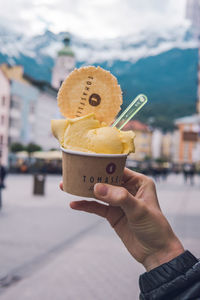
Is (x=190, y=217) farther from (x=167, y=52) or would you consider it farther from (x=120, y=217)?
(x=120, y=217)

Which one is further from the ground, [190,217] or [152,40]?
[152,40]

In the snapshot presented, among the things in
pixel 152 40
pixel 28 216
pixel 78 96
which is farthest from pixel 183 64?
pixel 28 216

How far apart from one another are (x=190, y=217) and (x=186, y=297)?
11369 millimetres

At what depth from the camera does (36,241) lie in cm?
813

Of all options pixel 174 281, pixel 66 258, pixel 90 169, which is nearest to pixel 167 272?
pixel 174 281

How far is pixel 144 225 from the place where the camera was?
165 cm

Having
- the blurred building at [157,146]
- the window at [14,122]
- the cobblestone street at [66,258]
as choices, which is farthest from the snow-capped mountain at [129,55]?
the blurred building at [157,146]

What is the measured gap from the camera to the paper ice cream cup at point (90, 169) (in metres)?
1.73

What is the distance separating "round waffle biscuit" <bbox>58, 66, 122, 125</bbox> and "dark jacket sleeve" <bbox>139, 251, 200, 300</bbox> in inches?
27.1

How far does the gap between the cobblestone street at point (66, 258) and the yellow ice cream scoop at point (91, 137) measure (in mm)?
3648

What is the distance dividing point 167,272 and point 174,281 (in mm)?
61

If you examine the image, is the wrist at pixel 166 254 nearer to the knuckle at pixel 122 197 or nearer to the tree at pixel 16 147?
the knuckle at pixel 122 197

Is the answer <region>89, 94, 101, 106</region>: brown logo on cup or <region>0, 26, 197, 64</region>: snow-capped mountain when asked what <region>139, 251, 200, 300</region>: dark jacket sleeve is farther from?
<region>0, 26, 197, 64</region>: snow-capped mountain

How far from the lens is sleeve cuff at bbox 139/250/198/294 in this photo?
1.62 m
